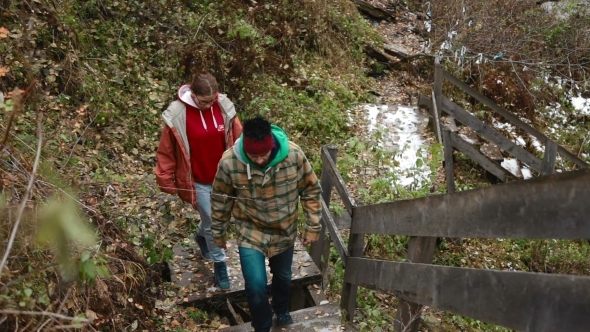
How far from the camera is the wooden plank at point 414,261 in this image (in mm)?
3193

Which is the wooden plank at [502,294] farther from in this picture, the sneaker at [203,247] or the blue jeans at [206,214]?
the sneaker at [203,247]

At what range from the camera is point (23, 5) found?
6711 mm

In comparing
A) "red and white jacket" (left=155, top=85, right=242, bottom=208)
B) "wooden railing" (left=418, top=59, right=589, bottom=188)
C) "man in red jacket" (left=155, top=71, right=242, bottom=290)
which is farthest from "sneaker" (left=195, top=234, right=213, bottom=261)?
"wooden railing" (left=418, top=59, right=589, bottom=188)

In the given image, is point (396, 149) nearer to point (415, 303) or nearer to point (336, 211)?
point (336, 211)

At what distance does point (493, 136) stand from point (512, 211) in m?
6.46

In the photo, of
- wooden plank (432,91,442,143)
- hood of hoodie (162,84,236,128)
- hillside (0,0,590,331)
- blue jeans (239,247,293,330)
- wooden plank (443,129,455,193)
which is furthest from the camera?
wooden plank (432,91,442,143)

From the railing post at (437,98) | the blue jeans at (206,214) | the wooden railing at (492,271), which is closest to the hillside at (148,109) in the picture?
the blue jeans at (206,214)

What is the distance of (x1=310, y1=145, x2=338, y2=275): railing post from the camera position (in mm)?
4602

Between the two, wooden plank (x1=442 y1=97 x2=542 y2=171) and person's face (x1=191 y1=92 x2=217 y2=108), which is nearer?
person's face (x1=191 y1=92 x2=217 y2=108)

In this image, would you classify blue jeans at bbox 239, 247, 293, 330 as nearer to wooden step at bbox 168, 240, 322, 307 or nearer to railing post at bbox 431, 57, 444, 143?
wooden step at bbox 168, 240, 322, 307

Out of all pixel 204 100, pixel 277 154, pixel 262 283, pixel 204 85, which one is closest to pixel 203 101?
pixel 204 100

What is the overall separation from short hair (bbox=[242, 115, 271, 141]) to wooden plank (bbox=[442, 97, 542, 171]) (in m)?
5.90

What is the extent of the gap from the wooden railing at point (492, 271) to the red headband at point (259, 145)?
0.86 m

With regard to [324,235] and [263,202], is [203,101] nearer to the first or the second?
[263,202]
